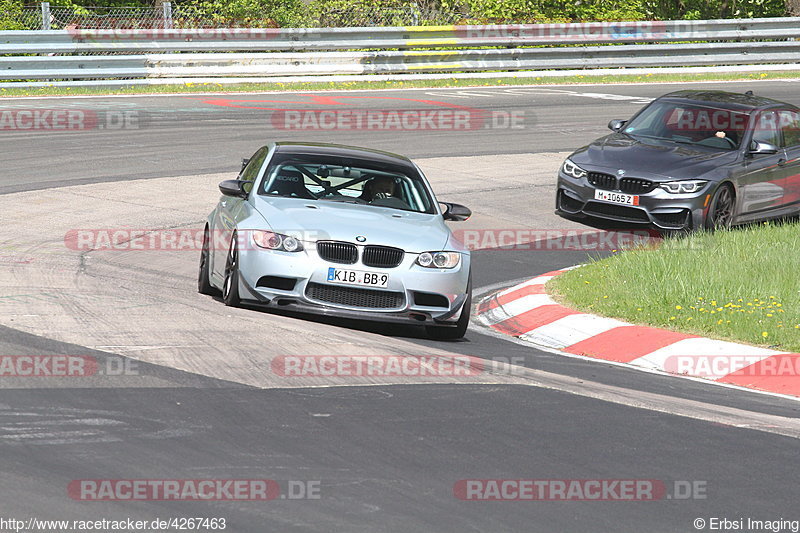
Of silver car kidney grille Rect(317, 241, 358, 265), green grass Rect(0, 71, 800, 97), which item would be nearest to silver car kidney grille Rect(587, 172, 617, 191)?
silver car kidney grille Rect(317, 241, 358, 265)

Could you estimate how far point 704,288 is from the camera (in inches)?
411

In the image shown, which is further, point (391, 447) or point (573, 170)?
point (573, 170)

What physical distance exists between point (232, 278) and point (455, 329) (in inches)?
70.3

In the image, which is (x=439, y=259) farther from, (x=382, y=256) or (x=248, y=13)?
(x=248, y=13)

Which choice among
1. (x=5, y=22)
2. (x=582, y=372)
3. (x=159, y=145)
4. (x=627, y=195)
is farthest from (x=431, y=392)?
(x=5, y=22)

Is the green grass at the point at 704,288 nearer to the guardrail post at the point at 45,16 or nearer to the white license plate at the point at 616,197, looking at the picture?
the white license plate at the point at 616,197

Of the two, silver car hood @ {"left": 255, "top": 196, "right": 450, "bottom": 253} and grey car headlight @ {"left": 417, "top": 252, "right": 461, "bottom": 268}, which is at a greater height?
silver car hood @ {"left": 255, "top": 196, "right": 450, "bottom": 253}

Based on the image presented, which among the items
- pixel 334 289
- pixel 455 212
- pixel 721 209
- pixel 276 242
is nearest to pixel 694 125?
pixel 721 209

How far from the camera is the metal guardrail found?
77.8 ft

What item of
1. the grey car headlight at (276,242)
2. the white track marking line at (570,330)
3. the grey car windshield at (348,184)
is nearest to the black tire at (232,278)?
the grey car headlight at (276,242)

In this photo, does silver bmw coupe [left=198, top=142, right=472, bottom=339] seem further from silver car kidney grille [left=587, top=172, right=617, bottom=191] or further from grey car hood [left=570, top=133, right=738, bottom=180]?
grey car hood [left=570, top=133, right=738, bottom=180]

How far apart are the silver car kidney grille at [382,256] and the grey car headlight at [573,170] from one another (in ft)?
19.4

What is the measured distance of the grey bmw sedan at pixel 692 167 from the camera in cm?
1451

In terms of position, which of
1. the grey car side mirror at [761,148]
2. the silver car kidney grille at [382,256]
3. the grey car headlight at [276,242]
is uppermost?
the grey car headlight at [276,242]
